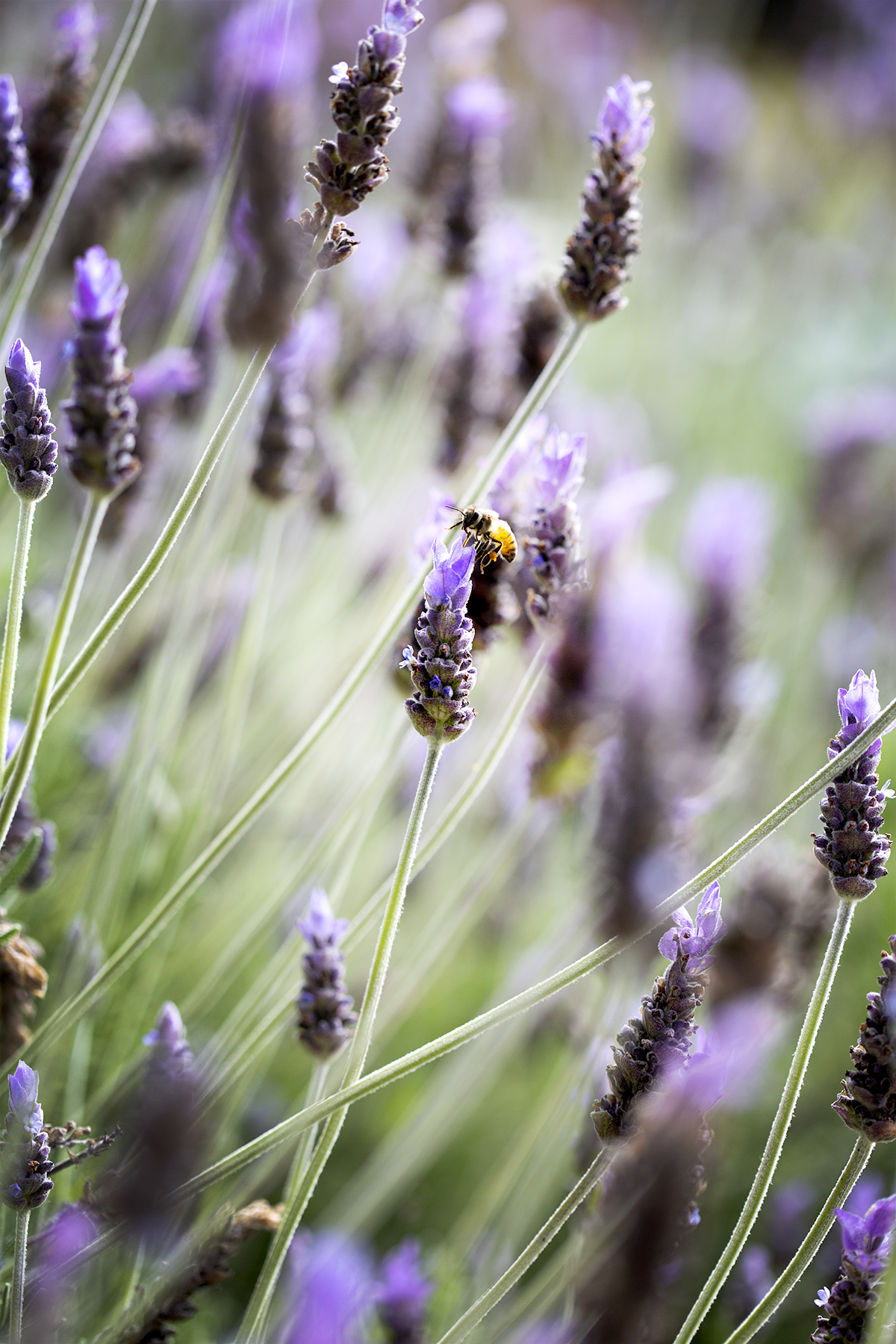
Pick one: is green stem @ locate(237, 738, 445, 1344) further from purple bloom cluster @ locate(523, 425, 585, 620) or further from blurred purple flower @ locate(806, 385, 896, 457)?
blurred purple flower @ locate(806, 385, 896, 457)

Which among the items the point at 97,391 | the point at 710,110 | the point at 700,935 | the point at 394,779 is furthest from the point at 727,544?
the point at 710,110

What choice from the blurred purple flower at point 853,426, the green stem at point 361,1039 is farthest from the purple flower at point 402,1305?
the blurred purple flower at point 853,426

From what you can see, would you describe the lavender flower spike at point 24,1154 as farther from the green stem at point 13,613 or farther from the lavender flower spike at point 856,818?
the lavender flower spike at point 856,818

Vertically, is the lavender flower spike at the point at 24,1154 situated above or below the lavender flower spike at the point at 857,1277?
below

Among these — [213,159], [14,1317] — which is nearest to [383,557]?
[213,159]

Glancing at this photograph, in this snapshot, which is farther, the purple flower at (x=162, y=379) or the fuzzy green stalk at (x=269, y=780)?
the purple flower at (x=162, y=379)
